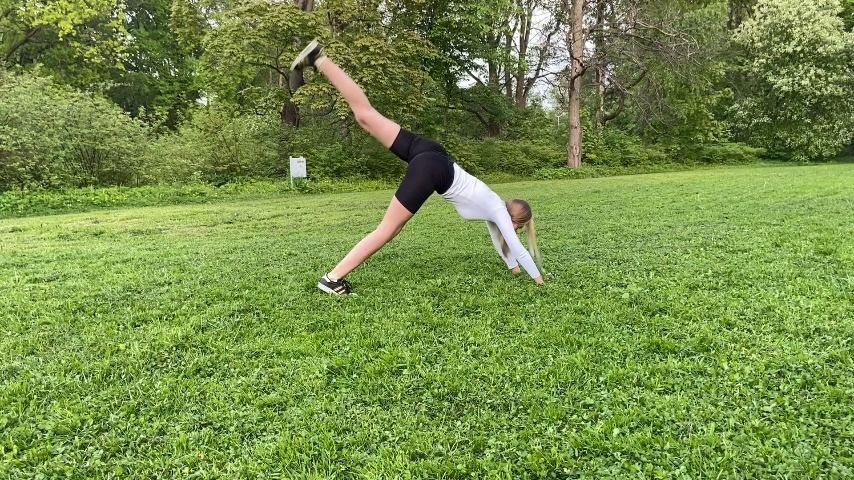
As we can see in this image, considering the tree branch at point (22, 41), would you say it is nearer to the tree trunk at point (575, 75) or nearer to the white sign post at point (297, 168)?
the white sign post at point (297, 168)

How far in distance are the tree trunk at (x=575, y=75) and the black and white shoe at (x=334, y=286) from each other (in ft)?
60.1

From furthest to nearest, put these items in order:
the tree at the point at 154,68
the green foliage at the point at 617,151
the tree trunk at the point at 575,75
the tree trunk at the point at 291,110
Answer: the tree at the point at 154,68
the green foliage at the point at 617,151
the tree trunk at the point at 575,75
the tree trunk at the point at 291,110

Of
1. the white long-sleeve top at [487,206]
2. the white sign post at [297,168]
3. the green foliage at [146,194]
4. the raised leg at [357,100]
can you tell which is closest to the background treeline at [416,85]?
the green foliage at [146,194]

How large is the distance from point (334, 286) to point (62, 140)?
1270 cm

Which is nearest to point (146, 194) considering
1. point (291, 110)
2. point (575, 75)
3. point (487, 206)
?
point (291, 110)

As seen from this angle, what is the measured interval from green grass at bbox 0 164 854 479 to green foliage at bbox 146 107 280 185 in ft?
34.3

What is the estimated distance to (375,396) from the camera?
8.73 ft

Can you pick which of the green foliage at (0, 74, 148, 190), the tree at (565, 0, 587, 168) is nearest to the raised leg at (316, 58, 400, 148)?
the green foliage at (0, 74, 148, 190)

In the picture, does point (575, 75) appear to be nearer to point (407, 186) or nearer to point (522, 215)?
point (522, 215)

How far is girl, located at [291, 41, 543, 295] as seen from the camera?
166 inches

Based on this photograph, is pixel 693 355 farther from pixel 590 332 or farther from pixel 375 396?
pixel 375 396

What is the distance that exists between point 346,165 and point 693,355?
1613 centimetres

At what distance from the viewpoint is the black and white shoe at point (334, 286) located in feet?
14.1

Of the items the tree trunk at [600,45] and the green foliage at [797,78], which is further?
the green foliage at [797,78]
